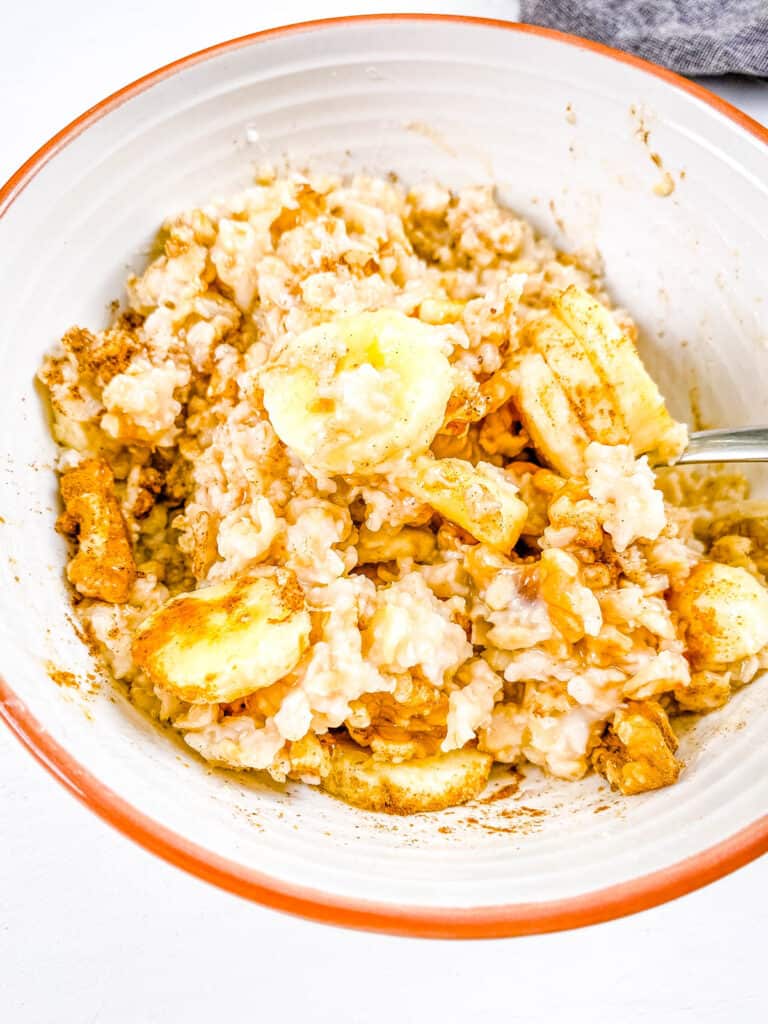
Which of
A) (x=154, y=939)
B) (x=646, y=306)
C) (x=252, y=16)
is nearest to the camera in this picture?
(x=154, y=939)

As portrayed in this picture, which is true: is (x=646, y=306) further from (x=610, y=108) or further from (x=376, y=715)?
(x=376, y=715)

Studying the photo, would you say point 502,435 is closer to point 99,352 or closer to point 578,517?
point 578,517

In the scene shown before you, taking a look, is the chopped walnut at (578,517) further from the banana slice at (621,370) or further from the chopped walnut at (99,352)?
the chopped walnut at (99,352)

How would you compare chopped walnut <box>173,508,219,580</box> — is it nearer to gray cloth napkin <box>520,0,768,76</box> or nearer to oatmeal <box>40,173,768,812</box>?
oatmeal <box>40,173,768,812</box>

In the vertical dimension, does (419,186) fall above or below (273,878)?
above

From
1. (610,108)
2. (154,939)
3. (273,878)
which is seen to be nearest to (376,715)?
(273,878)

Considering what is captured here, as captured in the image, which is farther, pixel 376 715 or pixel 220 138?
pixel 220 138

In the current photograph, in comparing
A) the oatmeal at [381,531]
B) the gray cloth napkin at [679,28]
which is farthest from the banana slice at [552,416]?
the gray cloth napkin at [679,28]

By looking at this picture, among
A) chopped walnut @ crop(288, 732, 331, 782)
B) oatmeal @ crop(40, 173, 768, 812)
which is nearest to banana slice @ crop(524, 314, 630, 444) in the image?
oatmeal @ crop(40, 173, 768, 812)
